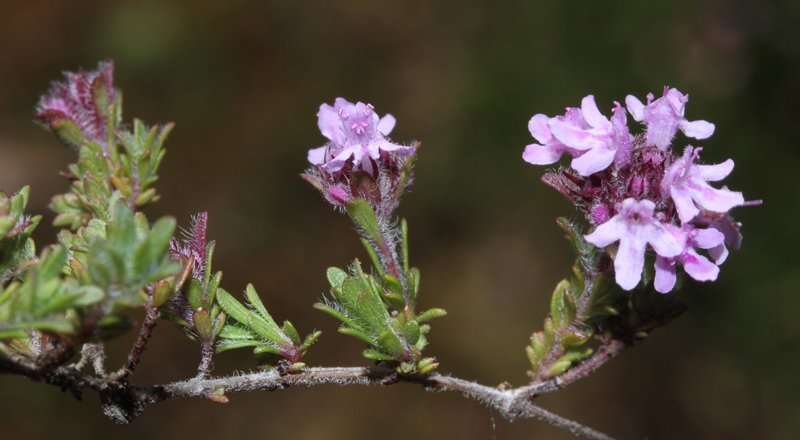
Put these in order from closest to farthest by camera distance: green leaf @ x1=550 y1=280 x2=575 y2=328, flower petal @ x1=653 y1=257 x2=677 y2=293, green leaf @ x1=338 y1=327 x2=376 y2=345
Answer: flower petal @ x1=653 y1=257 x2=677 y2=293
green leaf @ x1=338 y1=327 x2=376 y2=345
green leaf @ x1=550 y1=280 x2=575 y2=328

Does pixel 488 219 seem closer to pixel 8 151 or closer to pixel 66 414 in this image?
pixel 66 414

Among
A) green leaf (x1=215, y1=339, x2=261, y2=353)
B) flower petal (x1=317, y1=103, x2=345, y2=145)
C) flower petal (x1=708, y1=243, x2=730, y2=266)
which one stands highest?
flower petal (x1=317, y1=103, x2=345, y2=145)

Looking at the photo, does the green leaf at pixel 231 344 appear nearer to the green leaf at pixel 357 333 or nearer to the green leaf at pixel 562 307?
the green leaf at pixel 357 333

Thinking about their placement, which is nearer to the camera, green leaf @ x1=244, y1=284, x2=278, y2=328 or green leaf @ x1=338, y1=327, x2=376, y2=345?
green leaf @ x1=338, y1=327, x2=376, y2=345

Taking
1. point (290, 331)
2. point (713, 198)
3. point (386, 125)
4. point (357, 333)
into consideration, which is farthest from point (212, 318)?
point (713, 198)

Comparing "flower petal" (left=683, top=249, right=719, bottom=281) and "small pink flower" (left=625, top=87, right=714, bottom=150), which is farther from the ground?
"small pink flower" (left=625, top=87, right=714, bottom=150)

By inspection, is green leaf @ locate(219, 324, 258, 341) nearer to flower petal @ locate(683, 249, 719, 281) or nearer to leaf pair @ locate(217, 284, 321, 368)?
leaf pair @ locate(217, 284, 321, 368)

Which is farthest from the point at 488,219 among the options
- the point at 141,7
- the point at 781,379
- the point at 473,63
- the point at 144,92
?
the point at 141,7


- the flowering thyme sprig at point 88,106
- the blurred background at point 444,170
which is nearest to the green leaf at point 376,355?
the flowering thyme sprig at point 88,106

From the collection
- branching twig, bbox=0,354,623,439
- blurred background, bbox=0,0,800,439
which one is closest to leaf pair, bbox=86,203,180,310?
branching twig, bbox=0,354,623,439
